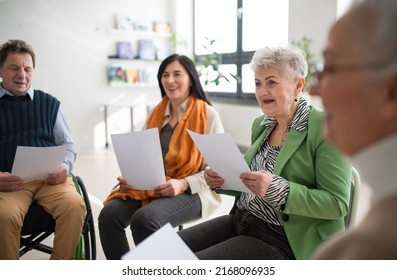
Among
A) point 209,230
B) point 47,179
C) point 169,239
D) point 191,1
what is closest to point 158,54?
point 191,1

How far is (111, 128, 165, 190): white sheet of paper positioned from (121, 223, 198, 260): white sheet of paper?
741mm

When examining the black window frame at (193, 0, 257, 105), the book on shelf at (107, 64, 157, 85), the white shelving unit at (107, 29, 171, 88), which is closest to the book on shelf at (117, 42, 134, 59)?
the white shelving unit at (107, 29, 171, 88)

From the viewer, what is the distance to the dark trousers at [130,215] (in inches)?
64.0

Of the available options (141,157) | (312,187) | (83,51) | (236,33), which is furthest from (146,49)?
(312,187)

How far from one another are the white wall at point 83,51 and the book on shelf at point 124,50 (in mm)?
103

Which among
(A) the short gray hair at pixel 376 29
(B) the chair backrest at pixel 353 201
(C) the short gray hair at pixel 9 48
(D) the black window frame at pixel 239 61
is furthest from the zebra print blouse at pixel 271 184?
(D) the black window frame at pixel 239 61

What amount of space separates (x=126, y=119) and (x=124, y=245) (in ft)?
14.5

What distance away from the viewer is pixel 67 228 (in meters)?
1.70

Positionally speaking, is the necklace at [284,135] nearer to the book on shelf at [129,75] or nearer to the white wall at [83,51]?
the white wall at [83,51]

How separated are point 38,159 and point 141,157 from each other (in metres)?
0.45

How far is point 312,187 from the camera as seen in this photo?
1293mm

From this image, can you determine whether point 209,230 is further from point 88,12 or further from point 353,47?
point 88,12

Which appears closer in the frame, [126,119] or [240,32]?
[240,32]

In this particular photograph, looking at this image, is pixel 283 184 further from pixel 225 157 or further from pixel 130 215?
pixel 130 215
